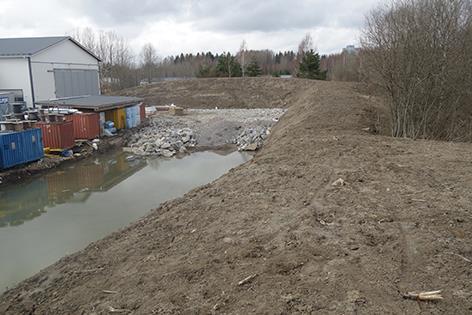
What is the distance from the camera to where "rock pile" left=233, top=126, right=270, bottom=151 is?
21.9 m

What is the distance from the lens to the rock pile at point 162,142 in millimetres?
21752

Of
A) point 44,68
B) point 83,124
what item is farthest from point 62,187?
point 44,68

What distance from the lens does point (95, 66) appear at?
3291cm

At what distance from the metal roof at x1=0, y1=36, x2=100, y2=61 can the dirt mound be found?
14.2 meters

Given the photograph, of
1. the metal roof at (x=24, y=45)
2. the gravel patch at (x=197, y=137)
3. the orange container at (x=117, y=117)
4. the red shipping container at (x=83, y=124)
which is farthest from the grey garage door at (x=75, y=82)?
the red shipping container at (x=83, y=124)

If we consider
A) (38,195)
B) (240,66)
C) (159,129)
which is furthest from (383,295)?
(240,66)

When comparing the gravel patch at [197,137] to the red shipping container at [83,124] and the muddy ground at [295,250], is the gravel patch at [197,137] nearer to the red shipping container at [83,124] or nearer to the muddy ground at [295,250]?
the red shipping container at [83,124]

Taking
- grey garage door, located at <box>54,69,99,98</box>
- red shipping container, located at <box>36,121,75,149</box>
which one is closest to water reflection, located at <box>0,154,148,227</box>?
red shipping container, located at <box>36,121,75,149</box>

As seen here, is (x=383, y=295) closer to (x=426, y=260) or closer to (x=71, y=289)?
(x=426, y=260)

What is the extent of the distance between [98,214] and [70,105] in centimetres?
1254

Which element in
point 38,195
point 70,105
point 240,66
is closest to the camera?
point 38,195

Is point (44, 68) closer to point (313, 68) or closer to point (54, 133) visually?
point (54, 133)

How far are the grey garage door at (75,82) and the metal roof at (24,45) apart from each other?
195cm

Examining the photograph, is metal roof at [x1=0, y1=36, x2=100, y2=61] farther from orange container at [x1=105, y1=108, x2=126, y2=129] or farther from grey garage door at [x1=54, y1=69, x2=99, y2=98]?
orange container at [x1=105, y1=108, x2=126, y2=129]
